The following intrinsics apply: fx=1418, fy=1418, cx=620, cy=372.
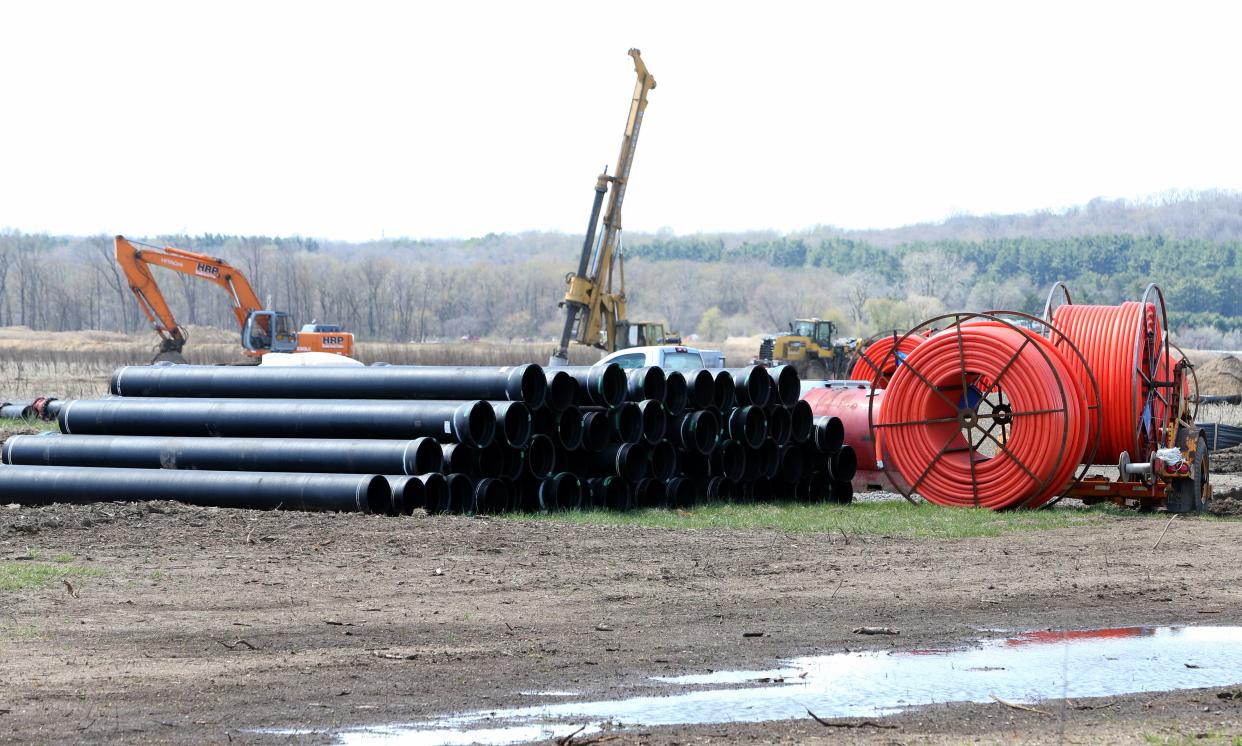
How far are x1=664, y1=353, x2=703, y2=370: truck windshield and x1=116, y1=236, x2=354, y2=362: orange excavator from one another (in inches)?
1003

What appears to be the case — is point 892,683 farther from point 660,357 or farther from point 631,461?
point 660,357

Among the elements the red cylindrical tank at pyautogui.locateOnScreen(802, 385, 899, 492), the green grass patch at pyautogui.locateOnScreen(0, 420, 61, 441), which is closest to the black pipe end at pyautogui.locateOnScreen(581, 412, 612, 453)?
the red cylindrical tank at pyautogui.locateOnScreen(802, 385, 899, 492)

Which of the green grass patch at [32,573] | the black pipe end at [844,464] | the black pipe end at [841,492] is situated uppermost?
the green grass patch at [32,573]

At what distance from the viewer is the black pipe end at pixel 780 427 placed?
18.9 metres

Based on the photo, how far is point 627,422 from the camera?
1725cm

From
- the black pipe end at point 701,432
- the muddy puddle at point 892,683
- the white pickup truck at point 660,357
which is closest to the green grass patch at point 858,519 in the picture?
the black pipe end at point 701,432

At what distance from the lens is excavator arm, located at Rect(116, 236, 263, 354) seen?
4825 centimetres

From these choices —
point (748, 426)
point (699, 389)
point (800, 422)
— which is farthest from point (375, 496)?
point (800, 422)

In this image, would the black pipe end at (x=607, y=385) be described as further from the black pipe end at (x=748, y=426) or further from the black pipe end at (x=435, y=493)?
the black pipe end at (x=435, y=493)

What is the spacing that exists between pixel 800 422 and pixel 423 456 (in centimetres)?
589

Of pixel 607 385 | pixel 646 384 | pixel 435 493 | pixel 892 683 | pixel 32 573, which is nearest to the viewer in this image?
pixel 892 683

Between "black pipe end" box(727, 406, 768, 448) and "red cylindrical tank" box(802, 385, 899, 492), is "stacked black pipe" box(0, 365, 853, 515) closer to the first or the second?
"black pipe end" box(727, 406, 768, 448)

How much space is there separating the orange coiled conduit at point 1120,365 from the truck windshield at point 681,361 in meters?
7.74

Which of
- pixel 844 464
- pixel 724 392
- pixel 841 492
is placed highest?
pixel 724 392
